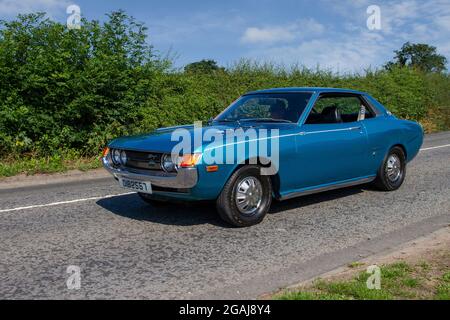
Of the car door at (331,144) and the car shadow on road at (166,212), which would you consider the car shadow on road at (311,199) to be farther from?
the car shadow on road at (166,212)

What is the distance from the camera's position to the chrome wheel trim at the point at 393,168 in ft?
25.5

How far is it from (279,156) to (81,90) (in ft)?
23.6

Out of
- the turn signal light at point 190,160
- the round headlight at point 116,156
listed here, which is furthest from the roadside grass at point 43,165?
the turn signal light at point 190,160

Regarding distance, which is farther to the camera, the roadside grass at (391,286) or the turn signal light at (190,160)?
the turn signal light at (190,160)

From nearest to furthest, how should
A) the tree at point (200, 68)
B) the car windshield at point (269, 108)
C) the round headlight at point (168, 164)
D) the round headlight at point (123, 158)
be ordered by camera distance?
the round headlight at point (168, 164) < the round headlight at point (123, 158) < the car windshield at point (269, 108) < the tree at point (200, 68)

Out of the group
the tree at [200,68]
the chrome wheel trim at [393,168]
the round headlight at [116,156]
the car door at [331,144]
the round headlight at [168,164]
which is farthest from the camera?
the tree at [200,68]

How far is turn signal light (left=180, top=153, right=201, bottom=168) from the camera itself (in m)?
5.14

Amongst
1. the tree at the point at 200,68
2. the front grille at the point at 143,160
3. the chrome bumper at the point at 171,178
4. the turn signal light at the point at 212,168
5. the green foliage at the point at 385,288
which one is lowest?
the green foliage at the point at 385,288

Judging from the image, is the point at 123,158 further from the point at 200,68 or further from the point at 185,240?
the point at 200,68

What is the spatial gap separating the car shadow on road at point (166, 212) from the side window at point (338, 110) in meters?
1.77

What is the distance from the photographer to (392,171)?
786cm

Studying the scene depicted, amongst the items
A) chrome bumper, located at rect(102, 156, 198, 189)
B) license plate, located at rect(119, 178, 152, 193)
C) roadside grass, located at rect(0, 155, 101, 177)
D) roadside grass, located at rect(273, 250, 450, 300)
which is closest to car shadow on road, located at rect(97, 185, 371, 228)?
license plate, located at rect(119, 178, 152, 193)

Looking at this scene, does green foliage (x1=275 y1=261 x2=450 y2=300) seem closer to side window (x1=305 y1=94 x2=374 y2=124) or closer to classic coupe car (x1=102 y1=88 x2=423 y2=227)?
classic coupe car (x1=102 y1=88 x2=423 y2=227)

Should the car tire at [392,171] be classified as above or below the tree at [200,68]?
below
